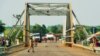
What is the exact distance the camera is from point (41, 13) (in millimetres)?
58000

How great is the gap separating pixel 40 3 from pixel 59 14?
3457 mm

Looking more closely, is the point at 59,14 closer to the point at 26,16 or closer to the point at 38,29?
the point at 26,16

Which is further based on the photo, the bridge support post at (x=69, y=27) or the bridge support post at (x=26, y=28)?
the bridge support post at (x=69, y=27)

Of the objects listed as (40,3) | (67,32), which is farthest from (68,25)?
(40,3)

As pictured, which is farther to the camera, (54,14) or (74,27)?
(54,14)

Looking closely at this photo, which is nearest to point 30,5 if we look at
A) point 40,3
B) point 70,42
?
point 40,3

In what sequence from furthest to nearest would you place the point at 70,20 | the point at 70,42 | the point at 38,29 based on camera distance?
the point at 38,29 → the point at 70,20 → the point at 70,42

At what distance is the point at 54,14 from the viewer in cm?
A: 5828

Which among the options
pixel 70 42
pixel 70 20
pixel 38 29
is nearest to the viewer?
pixel 70 42

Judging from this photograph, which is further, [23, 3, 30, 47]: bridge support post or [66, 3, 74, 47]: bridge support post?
[66, 3, 74, 47]: bridge support post

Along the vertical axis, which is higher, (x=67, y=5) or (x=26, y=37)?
(x=67, y=5)

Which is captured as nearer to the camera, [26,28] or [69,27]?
[26,28]

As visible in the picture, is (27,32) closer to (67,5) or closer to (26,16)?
(26,16)

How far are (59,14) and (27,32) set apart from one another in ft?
20.8
